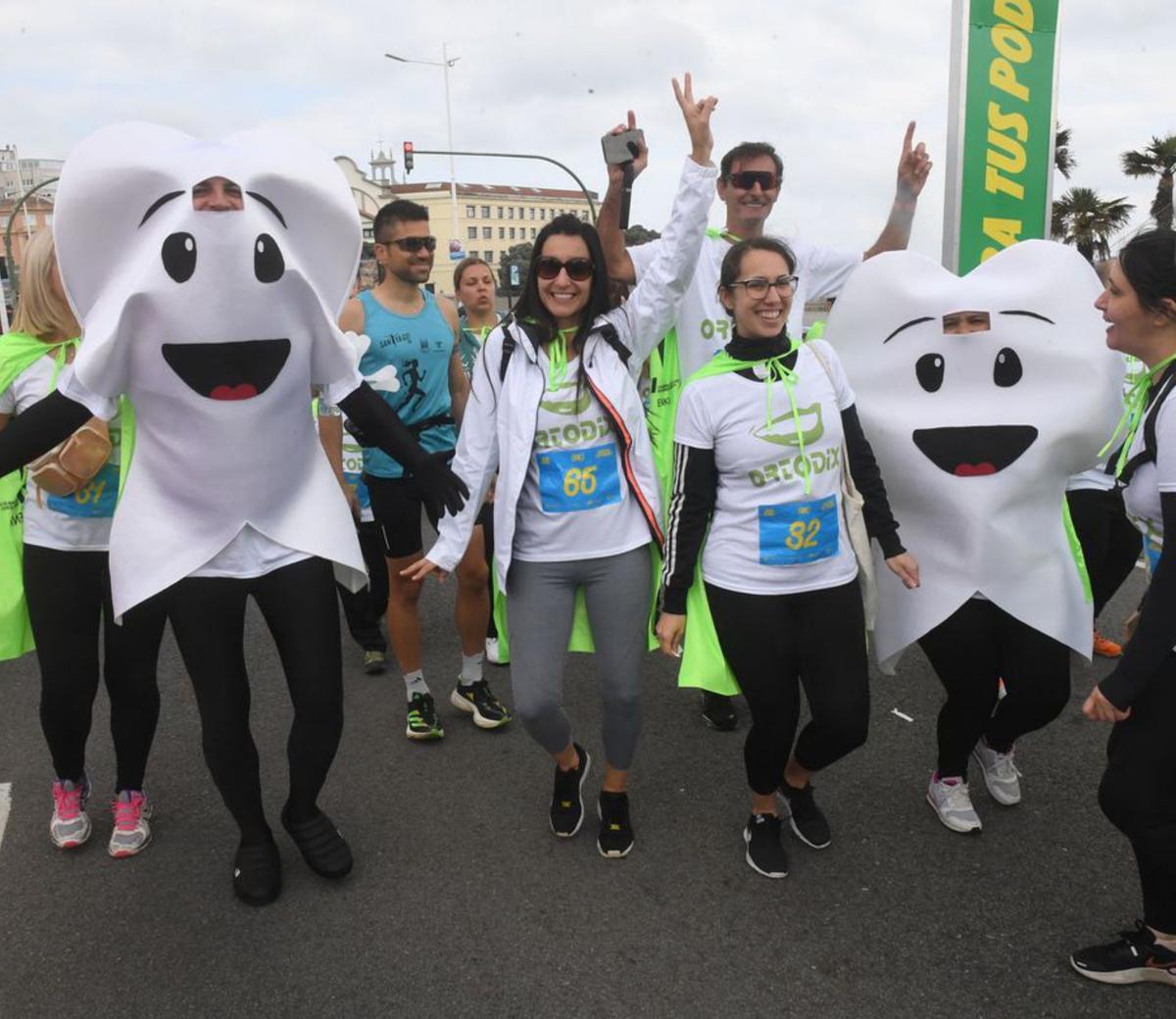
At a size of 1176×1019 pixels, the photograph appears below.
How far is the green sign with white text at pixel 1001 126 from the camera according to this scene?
4238 millimetres

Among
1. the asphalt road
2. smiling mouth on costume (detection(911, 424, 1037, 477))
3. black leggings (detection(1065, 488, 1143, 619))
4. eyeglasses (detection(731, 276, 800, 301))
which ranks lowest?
the asphalt road

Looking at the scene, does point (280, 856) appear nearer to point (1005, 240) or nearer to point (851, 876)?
point (851, 876)

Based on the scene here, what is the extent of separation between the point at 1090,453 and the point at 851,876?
142 cm

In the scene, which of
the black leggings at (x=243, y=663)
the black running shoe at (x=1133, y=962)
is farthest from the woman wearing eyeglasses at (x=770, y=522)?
the black leggings at (x=243, y=663)

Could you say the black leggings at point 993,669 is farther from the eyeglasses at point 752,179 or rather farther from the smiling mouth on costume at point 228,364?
the smiling mouth on costume at point 228,364

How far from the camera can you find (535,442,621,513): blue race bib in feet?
8.91

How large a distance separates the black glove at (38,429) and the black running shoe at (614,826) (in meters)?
1.86

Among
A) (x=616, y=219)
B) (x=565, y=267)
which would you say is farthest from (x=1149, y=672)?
(x=616, y=219)

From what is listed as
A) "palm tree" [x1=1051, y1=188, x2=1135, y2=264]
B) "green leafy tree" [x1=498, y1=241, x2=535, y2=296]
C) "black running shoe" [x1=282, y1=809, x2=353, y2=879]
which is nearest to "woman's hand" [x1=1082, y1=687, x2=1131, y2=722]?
"green leafy tree" [x1=498, y1=241, x2=535, y2=296]

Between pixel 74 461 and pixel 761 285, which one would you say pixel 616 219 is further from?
pixel 74 461

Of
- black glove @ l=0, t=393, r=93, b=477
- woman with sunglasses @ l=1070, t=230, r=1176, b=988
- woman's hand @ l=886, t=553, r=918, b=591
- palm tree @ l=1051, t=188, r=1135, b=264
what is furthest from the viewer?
palm tree @ l=1051, t=188, r=1135, b=264

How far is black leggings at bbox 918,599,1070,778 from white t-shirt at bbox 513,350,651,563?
1008 millimetres

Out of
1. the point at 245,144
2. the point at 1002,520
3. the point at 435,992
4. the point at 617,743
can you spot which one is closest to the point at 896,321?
the point at 1002,520

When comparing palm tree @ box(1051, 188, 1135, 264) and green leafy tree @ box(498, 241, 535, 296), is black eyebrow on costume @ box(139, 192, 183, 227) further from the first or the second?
palm tree @ box(1051, 188, 1135, 264)
